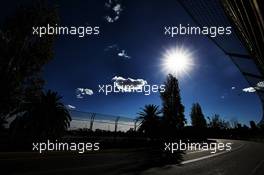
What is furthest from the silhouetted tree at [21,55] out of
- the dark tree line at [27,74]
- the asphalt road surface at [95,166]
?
the asphalt road surface at [95,166]

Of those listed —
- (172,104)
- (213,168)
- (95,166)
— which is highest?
(172,104)

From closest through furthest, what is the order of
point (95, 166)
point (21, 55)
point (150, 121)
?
point (95, 166) < point (21, 55) < point (150, 121)

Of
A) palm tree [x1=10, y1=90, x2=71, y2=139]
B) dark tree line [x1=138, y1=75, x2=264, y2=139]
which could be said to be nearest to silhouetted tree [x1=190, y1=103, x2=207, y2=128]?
dark tree line [x1=138, y1=75, x2=264, y2=139]

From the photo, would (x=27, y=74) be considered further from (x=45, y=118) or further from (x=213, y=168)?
(x=213, y=168)

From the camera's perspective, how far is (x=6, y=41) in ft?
66.5

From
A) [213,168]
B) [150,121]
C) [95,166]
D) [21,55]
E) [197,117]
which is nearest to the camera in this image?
[95,166]

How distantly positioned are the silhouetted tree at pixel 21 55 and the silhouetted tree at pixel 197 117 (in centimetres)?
7408

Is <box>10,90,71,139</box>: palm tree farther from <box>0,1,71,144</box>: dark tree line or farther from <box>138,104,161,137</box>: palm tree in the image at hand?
<box>138,104,161,137</box>: palm tree

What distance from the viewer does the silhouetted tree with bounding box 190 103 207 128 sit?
8744cm

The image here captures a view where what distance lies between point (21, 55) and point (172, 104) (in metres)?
35.7

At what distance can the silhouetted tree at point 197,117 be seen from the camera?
3442 inches

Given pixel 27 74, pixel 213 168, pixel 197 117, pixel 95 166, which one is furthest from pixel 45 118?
pixel 197 117

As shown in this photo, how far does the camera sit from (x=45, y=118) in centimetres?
2327

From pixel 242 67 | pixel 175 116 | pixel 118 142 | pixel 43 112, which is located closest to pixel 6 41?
pixel 43 112
